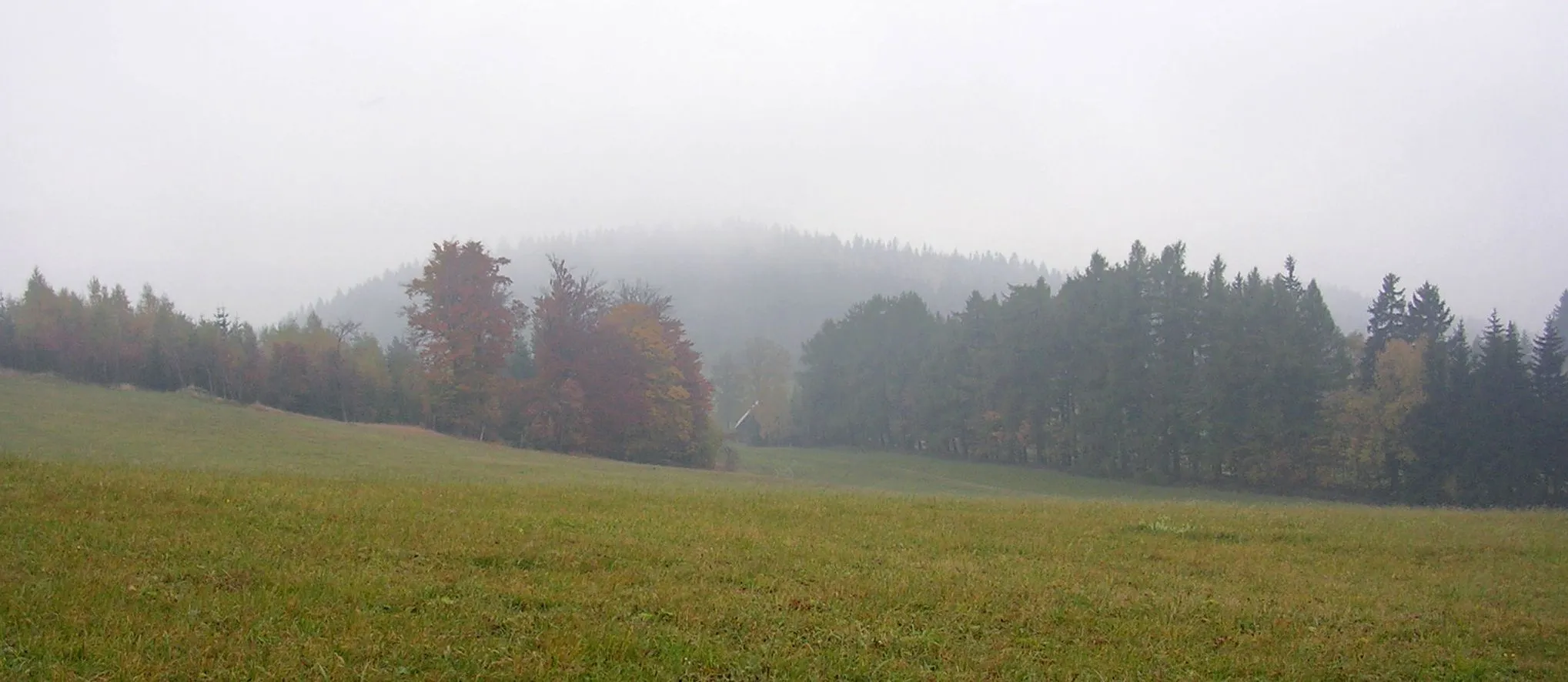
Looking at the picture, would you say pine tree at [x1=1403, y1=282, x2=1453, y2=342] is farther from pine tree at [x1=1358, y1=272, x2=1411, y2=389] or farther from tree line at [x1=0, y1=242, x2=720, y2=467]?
tree line at [x1=0, y1=242, x2=720, y2=467]

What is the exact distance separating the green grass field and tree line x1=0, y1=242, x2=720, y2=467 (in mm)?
43943

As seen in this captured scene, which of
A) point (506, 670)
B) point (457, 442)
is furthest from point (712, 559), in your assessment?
point (457, 442)

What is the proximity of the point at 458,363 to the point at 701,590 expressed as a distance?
5516cm

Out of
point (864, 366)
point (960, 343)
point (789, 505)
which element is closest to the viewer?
point (789, 505)

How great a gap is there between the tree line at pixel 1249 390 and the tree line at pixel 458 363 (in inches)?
1083

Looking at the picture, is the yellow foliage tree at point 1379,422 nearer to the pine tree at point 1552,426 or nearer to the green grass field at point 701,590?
the pine tree at point 1552,426

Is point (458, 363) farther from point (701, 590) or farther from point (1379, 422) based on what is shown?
point (1379, 422)

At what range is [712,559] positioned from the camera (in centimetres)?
1141

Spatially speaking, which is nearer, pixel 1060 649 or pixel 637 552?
pixel 1060 649

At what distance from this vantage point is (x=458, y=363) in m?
60.3

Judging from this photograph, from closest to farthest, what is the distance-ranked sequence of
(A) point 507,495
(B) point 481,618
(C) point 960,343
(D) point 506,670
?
(D) point 506,670
(B) point 481,618
(A) point 507,495
(C) point 960,343

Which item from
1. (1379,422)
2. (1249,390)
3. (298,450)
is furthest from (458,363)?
(1379,422)

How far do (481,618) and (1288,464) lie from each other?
55.2 m

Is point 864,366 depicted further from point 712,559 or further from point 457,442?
point 712,559
